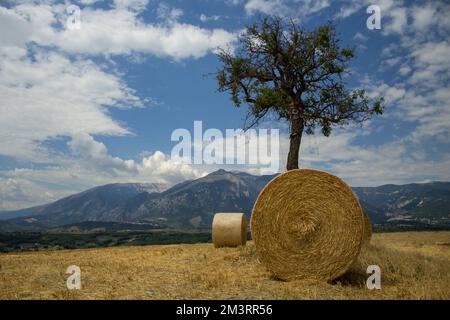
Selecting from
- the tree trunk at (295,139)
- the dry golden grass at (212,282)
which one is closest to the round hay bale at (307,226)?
the dry golden grass at (212,282)

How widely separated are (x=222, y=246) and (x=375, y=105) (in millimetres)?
10129

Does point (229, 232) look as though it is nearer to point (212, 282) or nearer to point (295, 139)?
point (295, 139)

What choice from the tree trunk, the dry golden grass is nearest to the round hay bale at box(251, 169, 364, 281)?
the dry golden grass

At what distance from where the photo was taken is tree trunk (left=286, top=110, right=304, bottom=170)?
19.5 m

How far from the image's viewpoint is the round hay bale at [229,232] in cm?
2078

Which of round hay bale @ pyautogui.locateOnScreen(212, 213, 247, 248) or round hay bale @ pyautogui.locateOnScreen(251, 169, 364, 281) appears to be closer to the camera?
round hay bale @ pyautogui.locateOnScreen(251, 169, 364, 281)

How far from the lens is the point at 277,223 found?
11.4 metres

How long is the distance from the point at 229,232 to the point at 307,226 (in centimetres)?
1016

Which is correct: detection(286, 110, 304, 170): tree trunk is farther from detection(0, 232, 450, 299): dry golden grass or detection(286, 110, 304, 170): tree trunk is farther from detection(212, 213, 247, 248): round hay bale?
detection(0, 232, 450, 299): dry golden grass

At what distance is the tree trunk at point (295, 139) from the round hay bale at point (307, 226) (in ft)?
26.9

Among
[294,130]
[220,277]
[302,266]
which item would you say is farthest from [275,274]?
[294,130]

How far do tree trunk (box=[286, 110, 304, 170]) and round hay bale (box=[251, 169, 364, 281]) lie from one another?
8.20m

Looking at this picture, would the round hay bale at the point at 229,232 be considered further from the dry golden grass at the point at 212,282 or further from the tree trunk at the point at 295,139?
the dry golden grass at the point at 212,282

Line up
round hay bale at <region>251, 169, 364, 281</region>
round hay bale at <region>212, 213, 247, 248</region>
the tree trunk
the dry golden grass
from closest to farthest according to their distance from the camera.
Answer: the dry golden grass < round hay bale at <region>251, 169, 364, 281</region> < the tree trunk < round hay bale at <region>212, 213, 247, 248</region>
